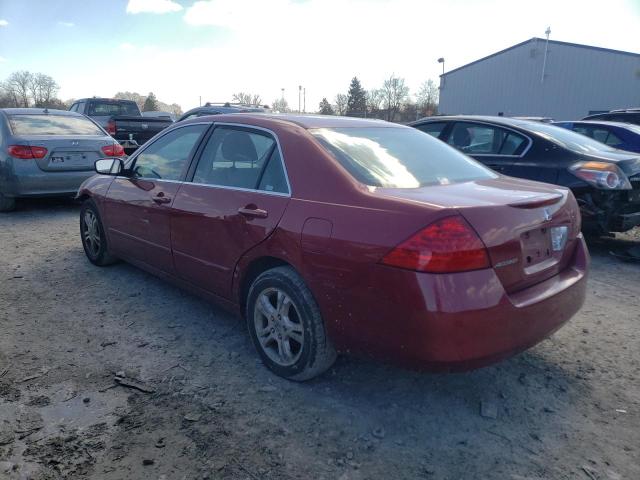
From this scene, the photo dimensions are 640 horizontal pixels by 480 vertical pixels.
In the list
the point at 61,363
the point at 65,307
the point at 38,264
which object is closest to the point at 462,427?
the point at 61,363

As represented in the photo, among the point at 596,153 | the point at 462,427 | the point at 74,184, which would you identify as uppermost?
the point at 596,153

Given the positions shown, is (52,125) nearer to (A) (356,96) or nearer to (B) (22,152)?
(B) (22,152)

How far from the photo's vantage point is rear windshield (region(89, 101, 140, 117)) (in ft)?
47.7

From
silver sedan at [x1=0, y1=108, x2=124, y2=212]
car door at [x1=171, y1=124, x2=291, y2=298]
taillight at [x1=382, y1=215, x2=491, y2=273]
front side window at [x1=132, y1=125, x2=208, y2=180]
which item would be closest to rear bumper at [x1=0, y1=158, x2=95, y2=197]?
silver sedan at [x1=0, y1=108, x2=124, y2=212]

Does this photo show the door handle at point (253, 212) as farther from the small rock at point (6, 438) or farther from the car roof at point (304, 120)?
the small rock at point (6, 438)

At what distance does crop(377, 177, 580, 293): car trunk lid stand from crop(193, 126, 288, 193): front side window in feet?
2.64

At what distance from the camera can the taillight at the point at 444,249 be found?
225 centimetres

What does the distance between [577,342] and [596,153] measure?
2.91 m

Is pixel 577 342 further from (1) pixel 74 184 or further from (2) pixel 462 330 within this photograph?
(1) pixel 74 184

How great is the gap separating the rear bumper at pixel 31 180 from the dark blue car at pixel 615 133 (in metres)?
8.15

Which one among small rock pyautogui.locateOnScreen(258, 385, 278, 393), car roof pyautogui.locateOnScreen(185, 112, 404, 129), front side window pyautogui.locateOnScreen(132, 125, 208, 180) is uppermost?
car roof pyautogui.locateOnScreen(185, 112, 404, 129)

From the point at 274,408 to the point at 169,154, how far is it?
238 cm

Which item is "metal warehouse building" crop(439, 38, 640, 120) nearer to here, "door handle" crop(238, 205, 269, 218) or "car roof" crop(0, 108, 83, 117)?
"car roof" crop(0, 108, 83, 117)

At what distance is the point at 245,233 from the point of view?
10.2ft
